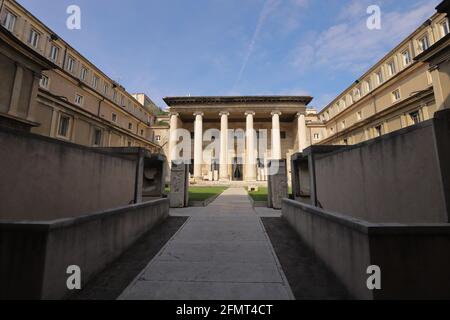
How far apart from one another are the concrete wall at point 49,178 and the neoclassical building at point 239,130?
30451mm

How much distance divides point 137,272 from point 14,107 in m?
18.1

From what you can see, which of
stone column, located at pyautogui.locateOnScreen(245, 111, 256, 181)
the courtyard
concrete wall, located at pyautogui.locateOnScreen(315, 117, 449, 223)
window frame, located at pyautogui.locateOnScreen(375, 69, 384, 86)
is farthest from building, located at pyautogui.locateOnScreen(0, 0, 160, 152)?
window frame, located at pyautogui.locateOnScreen(375, 69, 384, 86)

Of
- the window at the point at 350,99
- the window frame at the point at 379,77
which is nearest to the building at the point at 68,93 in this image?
the window at the point at 350,99

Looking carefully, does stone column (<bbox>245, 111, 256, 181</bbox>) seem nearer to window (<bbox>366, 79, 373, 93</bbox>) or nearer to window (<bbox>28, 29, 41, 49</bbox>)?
window (<bbox>366, 79, 373, 93</bbox>)

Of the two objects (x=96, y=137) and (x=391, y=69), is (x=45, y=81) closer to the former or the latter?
(x=96, y=137)

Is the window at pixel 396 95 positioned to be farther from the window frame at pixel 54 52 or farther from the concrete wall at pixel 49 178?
the window frame at pixel 54 52

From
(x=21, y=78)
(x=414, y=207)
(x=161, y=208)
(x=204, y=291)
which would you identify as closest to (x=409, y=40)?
(x=414, y=207)

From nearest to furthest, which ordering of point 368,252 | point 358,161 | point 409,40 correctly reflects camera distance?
point 368,252, point 358,161, point 409,40

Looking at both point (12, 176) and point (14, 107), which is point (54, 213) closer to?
point (12, 176)

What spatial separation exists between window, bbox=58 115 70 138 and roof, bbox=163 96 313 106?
19.2 metres

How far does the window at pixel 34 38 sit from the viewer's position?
22.1m

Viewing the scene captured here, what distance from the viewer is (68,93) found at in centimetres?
2691

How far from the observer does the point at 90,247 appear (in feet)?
12.7

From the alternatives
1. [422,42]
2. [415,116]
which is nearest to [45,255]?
[415,116]
